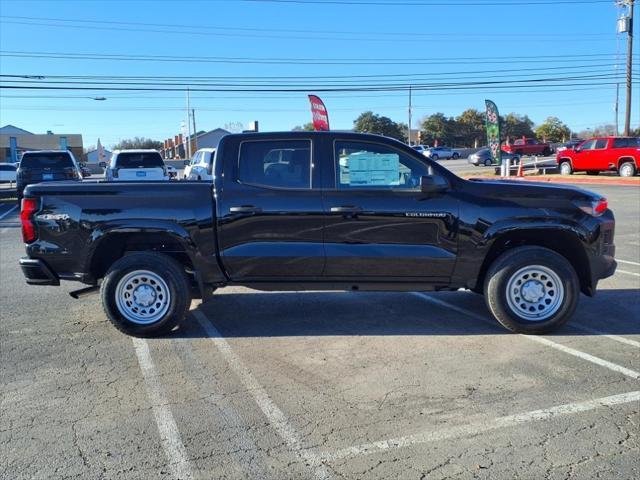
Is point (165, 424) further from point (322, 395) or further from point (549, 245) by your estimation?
point (549, 245)

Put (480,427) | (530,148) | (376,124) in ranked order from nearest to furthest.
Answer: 1. (480,427)
2. (530,148)
3. (376,124)

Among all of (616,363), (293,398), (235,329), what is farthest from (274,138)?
(616,363)

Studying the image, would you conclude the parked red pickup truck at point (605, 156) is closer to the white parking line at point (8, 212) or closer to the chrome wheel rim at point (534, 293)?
the chrome wheel rim at point (534, 293)

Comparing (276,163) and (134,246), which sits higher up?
(276,163)

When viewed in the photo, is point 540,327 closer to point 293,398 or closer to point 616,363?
point 616,363

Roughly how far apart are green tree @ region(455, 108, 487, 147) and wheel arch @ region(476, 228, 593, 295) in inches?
3540

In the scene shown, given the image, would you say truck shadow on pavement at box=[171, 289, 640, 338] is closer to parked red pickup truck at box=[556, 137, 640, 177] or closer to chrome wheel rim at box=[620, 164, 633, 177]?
chrome wheel rim at box=[620, 164, 633, 177]

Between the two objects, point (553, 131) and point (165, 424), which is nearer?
point (165, 424)

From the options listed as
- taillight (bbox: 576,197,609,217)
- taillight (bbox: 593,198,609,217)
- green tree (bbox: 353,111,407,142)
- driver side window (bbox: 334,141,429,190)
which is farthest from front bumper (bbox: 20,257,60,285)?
green tree (bbox: 353,111,407,142)

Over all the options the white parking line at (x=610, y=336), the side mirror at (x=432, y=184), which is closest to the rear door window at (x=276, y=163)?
the side mirror at (x=432, y=184)

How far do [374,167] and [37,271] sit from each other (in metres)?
3.38

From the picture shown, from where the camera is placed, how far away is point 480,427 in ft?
11.9

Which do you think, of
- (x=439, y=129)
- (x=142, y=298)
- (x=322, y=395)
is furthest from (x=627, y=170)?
(x=439, y=129)

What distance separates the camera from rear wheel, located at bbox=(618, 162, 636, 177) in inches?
1058
